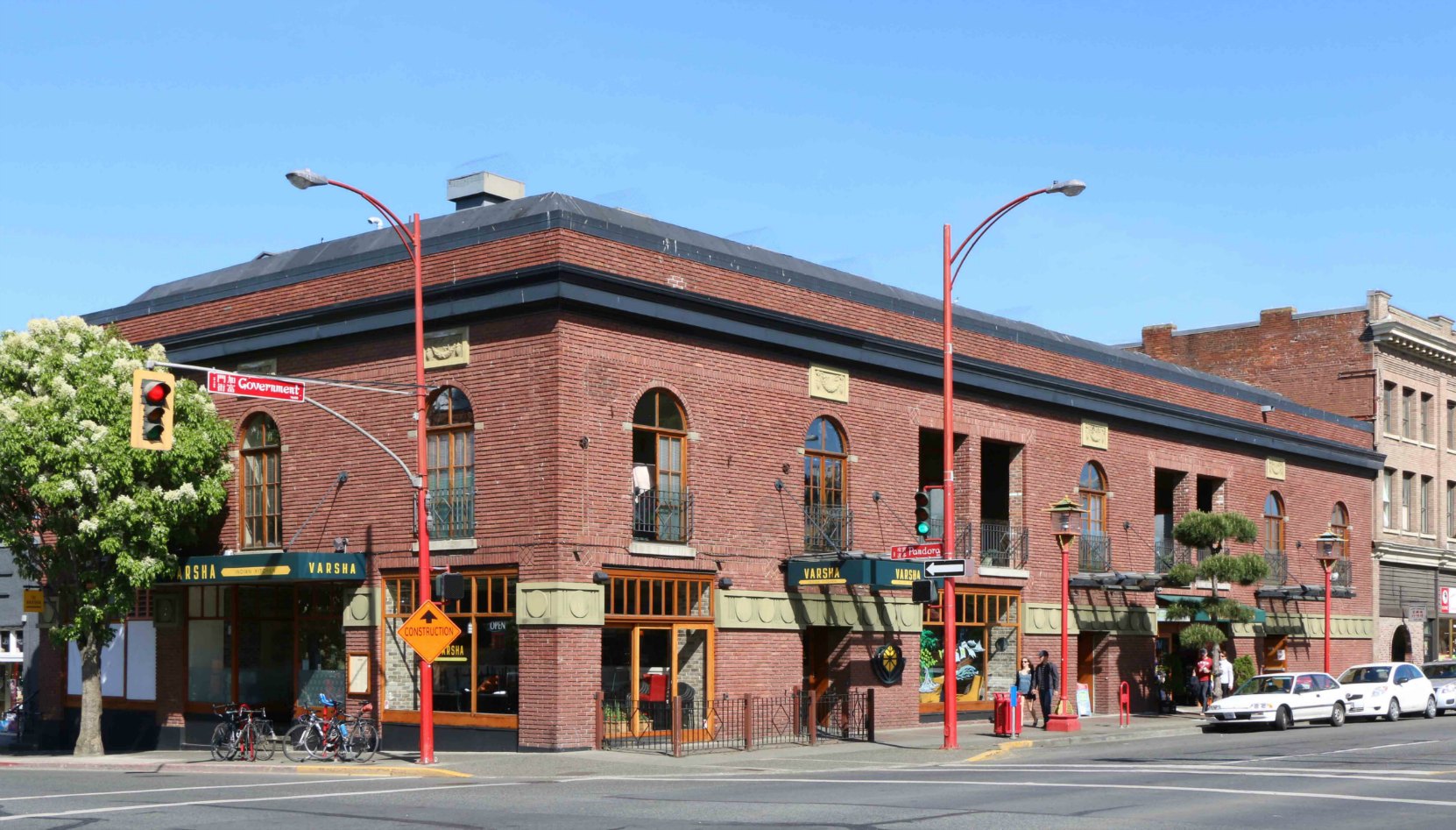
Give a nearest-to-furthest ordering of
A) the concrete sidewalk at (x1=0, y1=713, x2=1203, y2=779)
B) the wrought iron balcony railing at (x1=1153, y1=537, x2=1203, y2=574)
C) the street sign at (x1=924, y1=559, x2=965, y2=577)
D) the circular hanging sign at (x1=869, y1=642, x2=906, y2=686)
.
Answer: the concrete sidewalk at (x1=0, y1=713, x2=1203, y2=779) < the street sign at (x1=924, y1=559, x2=965, y2=577) < the circular hanging sign at (x1=869, y1=642, x2=906, y2=686) < the wrought iron balcony railing at (x1=1153, y1=537, x2=1203, y2=574)

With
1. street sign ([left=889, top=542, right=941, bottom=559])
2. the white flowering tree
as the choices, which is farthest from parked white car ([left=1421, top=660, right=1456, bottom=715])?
the white flowering tree

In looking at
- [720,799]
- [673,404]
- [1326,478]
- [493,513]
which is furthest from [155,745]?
[1326,478]

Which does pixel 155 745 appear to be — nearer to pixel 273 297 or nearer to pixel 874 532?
pixel 273 297

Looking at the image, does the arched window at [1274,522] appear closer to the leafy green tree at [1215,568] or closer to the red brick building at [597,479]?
the leafy green tree at [1215,568]

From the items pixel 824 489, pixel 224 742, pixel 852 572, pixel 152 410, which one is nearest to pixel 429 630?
pixel 224 742

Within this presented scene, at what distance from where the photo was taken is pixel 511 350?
28.7 metres

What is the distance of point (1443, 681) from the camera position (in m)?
42.7

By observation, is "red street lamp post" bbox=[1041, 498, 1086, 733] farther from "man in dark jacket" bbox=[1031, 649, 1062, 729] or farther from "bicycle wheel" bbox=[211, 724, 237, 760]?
"bicycle wheel" bbox=[211, 724, 237, 760]

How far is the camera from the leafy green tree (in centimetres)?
4075

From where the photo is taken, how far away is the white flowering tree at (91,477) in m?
29.8

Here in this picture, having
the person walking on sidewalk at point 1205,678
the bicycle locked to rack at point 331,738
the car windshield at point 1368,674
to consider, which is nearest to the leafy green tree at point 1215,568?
the person walking on sidewalk at point 1205,678

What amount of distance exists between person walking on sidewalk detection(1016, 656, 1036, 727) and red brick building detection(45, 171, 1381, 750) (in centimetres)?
98

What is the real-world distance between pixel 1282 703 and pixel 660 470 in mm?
15496

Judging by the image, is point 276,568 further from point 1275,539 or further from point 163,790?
point 1275,539
